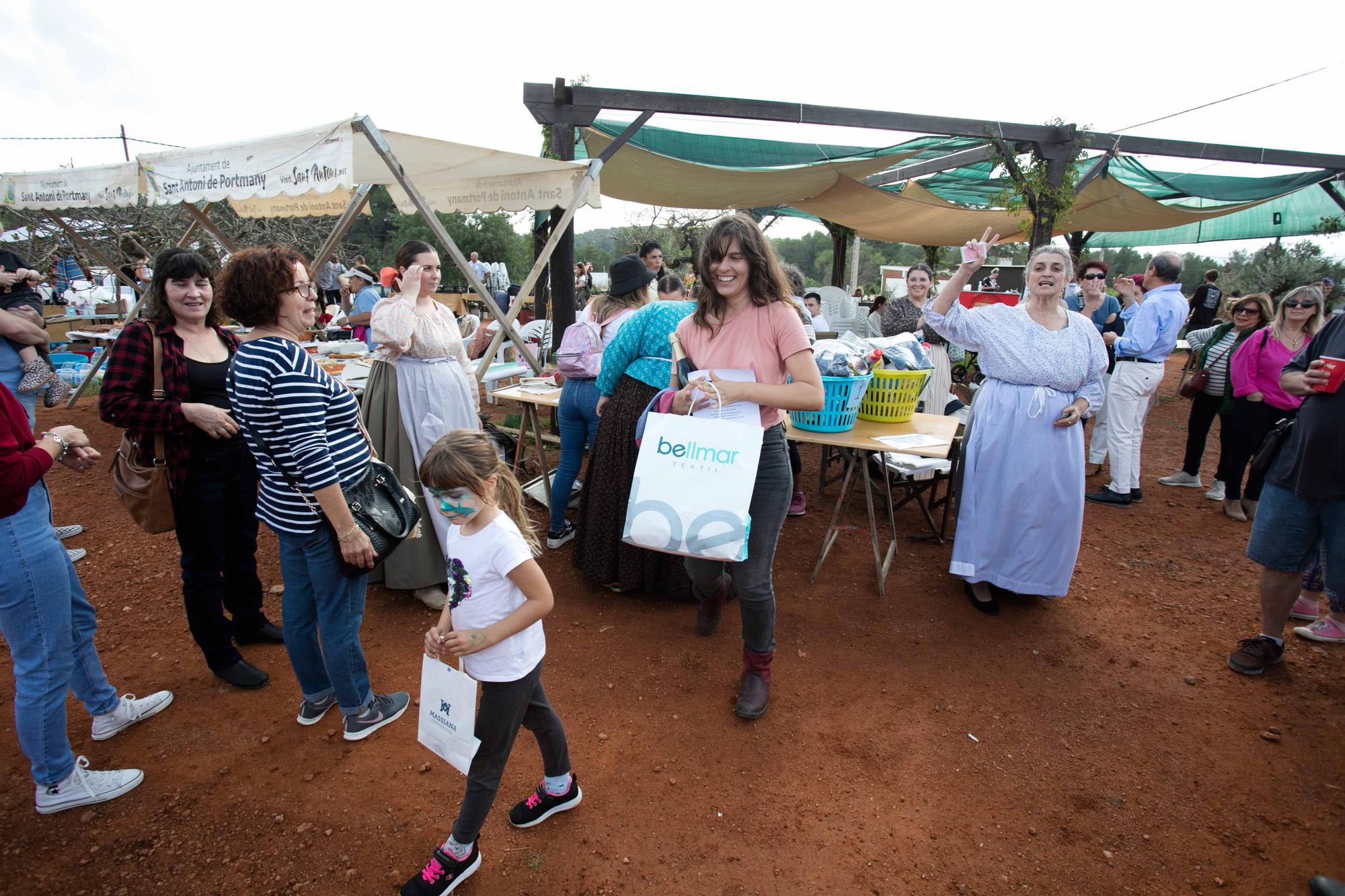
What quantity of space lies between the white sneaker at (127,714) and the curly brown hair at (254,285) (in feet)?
5.55

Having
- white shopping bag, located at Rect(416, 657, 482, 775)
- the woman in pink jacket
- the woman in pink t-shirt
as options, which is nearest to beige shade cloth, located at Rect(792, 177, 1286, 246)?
the woman in pink jacket

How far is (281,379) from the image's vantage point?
1.87m

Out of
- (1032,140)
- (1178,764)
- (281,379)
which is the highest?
(1032,140)

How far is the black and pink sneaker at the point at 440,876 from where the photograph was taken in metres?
1.75

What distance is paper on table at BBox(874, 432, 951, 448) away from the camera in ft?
10.6

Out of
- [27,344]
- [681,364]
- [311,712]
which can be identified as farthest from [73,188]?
[681,364]

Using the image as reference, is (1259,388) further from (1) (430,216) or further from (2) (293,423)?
(1) (430,216)

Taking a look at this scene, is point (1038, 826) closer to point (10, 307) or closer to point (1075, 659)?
point (1075, 659)

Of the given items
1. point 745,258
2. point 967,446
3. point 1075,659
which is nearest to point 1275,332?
point 967,446

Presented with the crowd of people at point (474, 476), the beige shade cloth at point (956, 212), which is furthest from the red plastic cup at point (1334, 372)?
the beige shade cloth at point (956, 212)

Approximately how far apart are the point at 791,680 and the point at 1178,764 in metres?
1.43

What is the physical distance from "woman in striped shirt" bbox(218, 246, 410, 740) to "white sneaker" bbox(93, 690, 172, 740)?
0.82 m

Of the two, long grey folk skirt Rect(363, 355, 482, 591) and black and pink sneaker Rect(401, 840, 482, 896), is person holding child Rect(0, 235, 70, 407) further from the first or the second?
black and pink sneaker Rect(401, 840, 482, 896)

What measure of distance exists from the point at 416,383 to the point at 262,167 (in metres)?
2.25
